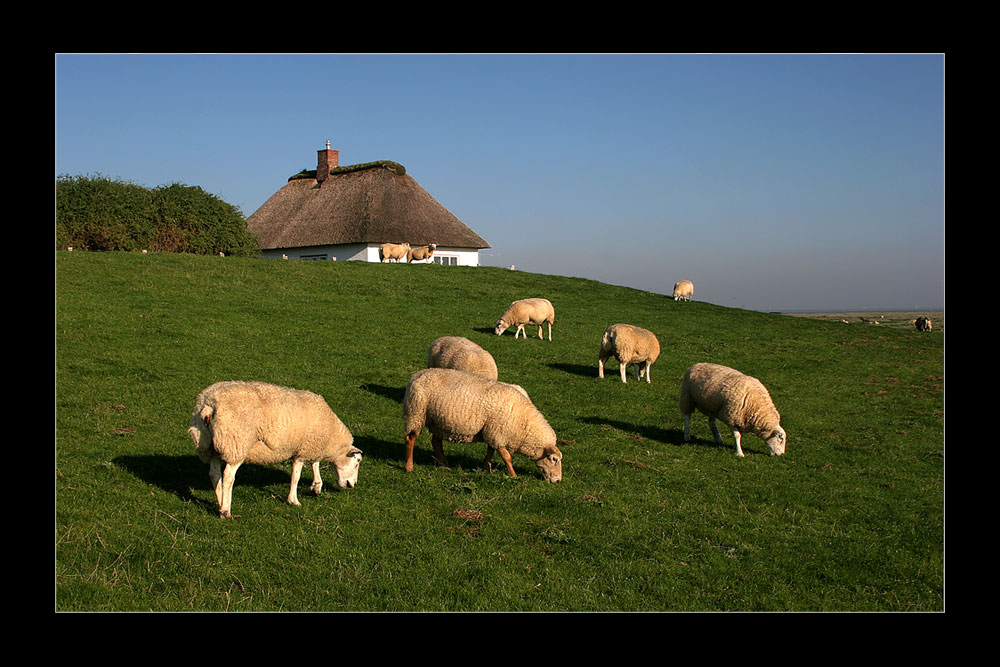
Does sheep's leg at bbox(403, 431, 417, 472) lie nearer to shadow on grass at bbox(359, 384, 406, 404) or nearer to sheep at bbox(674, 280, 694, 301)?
shadow on grass at bbox(359, 384, 406, 404)

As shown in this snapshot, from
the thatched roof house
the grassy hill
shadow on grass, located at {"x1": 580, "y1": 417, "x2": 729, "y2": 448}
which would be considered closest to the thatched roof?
the thatched roof house

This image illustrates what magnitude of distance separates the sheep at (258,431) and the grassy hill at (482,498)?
52 centimetres

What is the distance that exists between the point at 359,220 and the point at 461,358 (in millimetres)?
Answer: 35475

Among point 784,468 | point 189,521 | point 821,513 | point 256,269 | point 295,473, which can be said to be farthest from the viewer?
point 256,269

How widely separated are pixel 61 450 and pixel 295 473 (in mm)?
3814

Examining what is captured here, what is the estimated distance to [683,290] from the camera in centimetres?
3747

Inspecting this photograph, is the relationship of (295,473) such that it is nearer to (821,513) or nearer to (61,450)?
(61,450)

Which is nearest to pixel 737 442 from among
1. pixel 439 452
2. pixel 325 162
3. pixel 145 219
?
pixel 439 452

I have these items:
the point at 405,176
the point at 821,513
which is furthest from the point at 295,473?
the point at 405,176

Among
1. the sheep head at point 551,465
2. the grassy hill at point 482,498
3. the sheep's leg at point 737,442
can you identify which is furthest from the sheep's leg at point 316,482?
the sheep's leg at point 737,442

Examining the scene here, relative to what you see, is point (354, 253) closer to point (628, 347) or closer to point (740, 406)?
point (628, 347)
